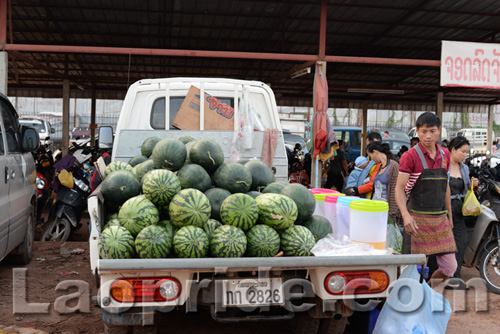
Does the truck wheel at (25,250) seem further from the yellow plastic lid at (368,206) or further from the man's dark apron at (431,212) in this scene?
the man's dark apron at (431,212)

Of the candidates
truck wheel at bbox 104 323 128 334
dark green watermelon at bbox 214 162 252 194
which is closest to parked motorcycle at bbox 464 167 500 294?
dark green watermelon at bbox 214 162 252 194

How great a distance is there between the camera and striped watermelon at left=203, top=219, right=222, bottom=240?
3035mm

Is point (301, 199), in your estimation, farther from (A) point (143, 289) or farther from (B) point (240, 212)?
(A) point (143, 289)

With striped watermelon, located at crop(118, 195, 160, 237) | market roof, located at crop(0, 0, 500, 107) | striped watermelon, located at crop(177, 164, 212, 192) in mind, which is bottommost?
striped watermelon, located at crop(118, 195, 160, 237)

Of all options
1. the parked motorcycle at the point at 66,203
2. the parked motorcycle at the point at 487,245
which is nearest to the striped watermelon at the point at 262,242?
the parked motorcycle at the point at 487,245

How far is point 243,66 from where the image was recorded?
1622 centimetres

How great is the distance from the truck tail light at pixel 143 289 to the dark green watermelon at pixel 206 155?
42.3 inches

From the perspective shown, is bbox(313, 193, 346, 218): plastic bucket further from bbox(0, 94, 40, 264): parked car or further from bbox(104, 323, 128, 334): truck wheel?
bbox(0, 94, 40, 264): parked car

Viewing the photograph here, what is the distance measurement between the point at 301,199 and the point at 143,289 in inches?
49.7

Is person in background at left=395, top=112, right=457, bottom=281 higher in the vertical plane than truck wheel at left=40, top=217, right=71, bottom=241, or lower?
higher

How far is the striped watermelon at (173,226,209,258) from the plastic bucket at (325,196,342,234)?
1.20 metres

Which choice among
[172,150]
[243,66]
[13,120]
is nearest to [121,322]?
[172,150]

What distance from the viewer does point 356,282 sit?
290 centimetres

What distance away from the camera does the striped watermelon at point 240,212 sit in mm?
3035
